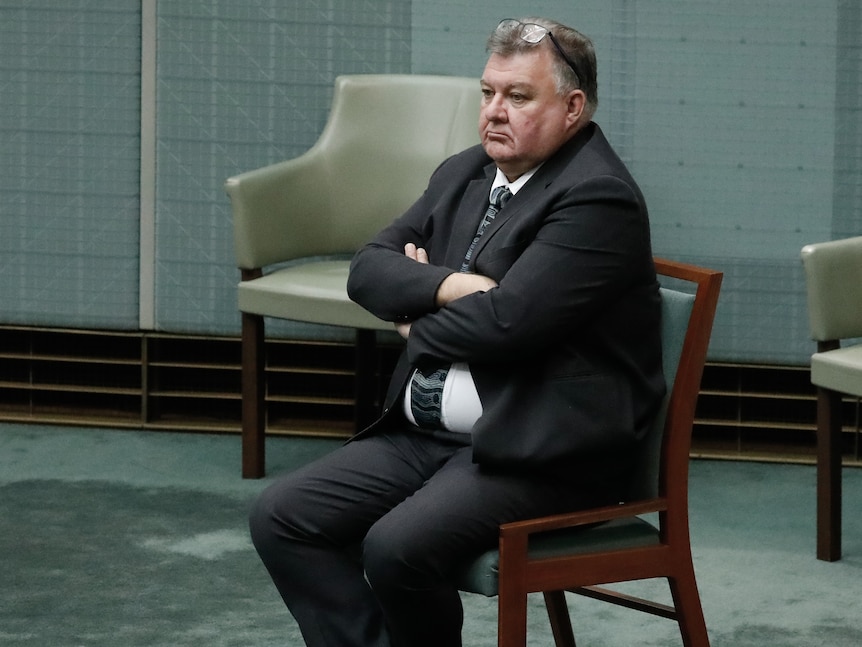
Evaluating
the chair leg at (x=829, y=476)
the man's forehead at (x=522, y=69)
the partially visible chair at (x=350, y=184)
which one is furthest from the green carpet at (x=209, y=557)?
the man's forehead at (x=522, y=69)

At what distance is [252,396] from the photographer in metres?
4.02

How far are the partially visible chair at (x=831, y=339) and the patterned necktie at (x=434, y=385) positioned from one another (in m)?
1.17

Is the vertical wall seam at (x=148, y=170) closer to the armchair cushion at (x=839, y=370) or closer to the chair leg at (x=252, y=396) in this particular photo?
the chair leg at (x=252, y=396)

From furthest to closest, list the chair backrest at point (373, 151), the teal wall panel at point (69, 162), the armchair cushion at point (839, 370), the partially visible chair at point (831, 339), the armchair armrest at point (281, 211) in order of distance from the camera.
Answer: the teal wall panel at point (69, 162) < the chair backrest at point (373, 151) < the armchair armrest at point (281, 211) < the partially visible chair at point (831, 339) < the armchair cushion at point (839, 370)

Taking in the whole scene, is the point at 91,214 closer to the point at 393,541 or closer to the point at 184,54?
the point at 184,54

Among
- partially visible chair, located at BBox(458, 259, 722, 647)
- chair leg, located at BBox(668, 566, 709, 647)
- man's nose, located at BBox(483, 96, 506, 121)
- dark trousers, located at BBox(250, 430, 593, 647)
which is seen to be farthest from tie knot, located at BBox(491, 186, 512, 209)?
chair leg, located at BBox(668, 566, 709, 647)

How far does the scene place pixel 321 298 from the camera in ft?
12.4

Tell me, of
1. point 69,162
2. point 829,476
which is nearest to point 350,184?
point 69,162

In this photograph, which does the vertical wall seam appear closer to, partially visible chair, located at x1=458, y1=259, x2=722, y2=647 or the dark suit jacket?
the dark suit jacket

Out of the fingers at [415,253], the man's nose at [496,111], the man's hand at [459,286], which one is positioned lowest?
the man's hand at [459,286]

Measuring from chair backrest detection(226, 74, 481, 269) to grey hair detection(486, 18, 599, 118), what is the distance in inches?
65.9

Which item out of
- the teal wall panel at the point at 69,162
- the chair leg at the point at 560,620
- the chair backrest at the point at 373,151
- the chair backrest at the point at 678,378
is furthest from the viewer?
the teal wall panel at the point at 69,162

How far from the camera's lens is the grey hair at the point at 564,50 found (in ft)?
7.82

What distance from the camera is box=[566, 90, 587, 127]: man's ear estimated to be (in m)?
2.40
